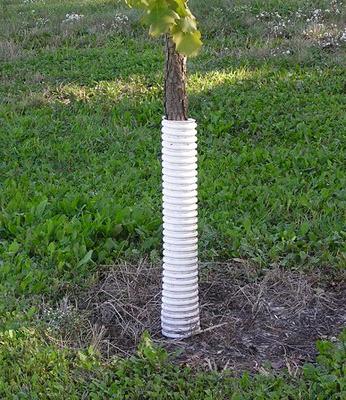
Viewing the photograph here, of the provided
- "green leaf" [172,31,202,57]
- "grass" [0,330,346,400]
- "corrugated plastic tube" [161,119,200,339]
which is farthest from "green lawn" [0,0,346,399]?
"green leaf" [172,31,202,57]

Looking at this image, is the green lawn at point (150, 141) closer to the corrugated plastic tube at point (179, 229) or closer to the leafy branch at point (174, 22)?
the corrugated plastic tube at point (179, 229)

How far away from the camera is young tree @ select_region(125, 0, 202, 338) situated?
3.88 meters

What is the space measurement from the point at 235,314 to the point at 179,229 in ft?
2.04

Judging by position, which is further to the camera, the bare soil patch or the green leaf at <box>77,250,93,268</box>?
the green leaf at <box>77,250,93,268</box>

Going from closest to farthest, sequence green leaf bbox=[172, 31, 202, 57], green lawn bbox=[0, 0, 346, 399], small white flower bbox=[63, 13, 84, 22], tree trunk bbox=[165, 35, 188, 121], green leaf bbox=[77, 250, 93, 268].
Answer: green leaf bbox=[172, 31, 202, 57] < tree trunk bbox=[165, 35, 188, 121] < green leaf bbox=[77, 250, 93, 268] < green lawn bbox=[0, 0, 346, 399] < small white flower bbox=[63, 13, 84, 22]

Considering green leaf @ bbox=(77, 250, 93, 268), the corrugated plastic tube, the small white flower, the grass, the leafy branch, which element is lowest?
the grass

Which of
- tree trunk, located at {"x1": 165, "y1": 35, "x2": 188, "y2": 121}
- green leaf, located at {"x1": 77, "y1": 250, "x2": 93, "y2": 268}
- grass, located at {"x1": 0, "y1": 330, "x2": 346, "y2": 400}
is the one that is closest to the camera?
grass, located at {"x1": 0, "y1": 330, "x2": 346, "y2": 400}

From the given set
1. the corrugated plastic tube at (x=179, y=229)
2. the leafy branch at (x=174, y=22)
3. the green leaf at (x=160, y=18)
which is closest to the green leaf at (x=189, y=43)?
the leafy branch at (x=174, y=22)

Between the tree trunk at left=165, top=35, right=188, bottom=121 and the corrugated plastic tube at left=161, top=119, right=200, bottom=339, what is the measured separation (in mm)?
58

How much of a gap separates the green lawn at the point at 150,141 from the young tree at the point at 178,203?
747mm

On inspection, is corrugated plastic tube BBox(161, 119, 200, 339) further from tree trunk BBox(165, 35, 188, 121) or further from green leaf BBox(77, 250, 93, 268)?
green leaf BBox(77, 250, 93, 268)

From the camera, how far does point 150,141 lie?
735cm

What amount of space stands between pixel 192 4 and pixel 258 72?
3570 mm

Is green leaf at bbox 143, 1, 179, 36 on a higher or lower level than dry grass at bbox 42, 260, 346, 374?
higher
